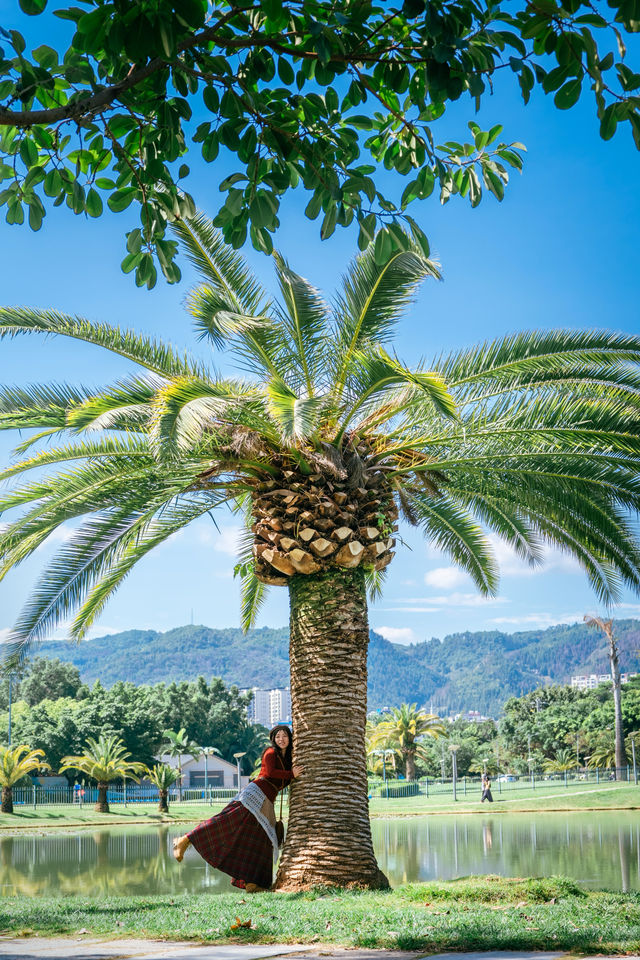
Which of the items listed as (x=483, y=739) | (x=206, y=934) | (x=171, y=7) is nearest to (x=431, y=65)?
(x=171, y=7)

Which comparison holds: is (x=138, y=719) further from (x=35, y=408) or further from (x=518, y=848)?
(x=35, y=408)

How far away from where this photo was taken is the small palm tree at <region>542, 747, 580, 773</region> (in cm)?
5575

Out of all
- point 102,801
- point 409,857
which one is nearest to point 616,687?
point 102,801

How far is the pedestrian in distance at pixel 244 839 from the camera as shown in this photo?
8641 millimetres

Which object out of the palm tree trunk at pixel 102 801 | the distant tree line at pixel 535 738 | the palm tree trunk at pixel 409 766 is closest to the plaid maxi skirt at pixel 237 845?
the palm tree trunk at pixel 102 801

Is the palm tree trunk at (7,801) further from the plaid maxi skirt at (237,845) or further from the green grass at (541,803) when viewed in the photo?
the plaid maxi skirt at (237,845)

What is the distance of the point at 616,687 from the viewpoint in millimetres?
45750

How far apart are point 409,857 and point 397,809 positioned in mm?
19652

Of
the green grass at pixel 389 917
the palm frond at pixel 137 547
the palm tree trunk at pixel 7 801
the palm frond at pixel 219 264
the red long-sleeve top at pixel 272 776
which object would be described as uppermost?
the palm frond at pixel 219 264

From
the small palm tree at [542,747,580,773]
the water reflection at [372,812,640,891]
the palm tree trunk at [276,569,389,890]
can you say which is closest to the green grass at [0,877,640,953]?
the palm tree trunk at [276,569,389,890]

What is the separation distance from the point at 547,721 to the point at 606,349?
56459mm

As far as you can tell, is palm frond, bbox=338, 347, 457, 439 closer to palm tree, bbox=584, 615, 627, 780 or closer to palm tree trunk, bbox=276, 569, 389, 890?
palm tree trunk, bbox=276, 569, 389, 890

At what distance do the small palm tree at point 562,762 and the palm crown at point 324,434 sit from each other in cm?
4960

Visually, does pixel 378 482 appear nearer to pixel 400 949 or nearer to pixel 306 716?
pixel 306 716
